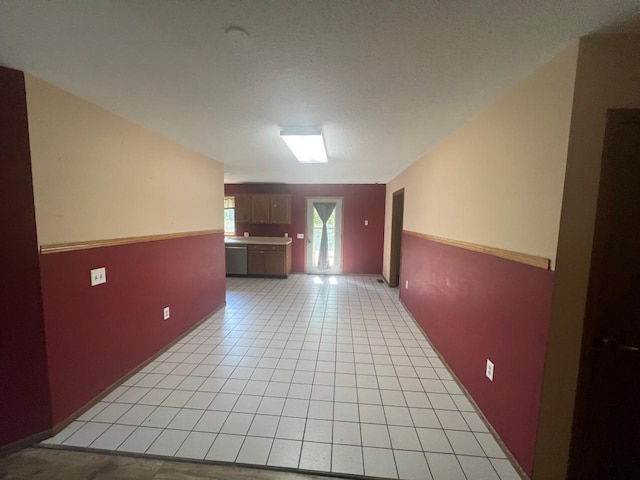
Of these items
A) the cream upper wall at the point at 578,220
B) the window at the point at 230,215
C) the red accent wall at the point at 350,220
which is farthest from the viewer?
the window at the point at 230,215

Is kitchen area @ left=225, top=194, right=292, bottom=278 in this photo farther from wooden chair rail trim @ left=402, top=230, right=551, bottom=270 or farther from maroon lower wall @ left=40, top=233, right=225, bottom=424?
wooden chair rail trim @ left=402, top=230, right=551, bottom=270

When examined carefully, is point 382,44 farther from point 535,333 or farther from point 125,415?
point 125,415

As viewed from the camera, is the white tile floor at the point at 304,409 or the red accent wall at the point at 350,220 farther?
the red accent wall at the point at 350,220

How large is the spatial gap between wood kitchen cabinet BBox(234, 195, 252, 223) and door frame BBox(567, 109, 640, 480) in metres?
5.89

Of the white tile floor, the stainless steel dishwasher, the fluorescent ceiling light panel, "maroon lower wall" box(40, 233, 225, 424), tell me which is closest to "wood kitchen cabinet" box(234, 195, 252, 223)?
the stainless steel dishwasher

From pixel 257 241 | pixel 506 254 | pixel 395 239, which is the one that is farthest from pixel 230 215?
pixel 506 254

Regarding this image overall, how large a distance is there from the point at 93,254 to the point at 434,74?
2526 mm

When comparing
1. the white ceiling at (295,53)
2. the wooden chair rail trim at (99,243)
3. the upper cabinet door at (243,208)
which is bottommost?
the wooden chair rail trim at (99,243)

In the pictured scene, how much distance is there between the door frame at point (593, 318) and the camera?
1.15 m

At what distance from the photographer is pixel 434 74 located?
4.72 ft

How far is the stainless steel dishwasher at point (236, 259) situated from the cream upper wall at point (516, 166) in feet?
15.0

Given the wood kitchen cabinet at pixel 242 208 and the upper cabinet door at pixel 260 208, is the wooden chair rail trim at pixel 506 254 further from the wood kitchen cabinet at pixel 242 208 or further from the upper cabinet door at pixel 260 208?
the wood kitchen cabinet at pixel 242 208

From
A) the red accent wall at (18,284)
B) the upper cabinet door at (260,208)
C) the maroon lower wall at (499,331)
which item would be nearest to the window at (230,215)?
the upper cabinet door at (260,208)

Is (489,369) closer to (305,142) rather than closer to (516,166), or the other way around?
(516,166)
